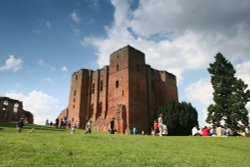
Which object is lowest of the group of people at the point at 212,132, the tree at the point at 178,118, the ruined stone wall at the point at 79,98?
the group of people at the point at 212,132

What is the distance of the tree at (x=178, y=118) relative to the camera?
37.5m

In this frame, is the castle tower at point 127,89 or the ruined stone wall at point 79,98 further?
the ruined stone wall at point 79,98

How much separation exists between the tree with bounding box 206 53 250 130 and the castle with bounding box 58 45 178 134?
1053 centimetres

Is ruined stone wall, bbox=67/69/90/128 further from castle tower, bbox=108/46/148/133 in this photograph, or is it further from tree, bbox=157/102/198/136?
tree, bbox=157/102/198/136

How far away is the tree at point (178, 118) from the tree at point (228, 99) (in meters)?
3.94

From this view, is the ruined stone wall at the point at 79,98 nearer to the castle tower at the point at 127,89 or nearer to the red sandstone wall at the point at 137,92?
the castle tower at the point at 127,89

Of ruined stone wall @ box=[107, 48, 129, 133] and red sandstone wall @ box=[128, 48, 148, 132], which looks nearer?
ruined stone wall @ box=[107, 48, 129, 133]

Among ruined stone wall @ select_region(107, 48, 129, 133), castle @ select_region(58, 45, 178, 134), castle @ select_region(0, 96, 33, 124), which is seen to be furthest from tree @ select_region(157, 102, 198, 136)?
castle @ select_region(0, 96, 33, 124)

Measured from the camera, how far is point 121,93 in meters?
37.7

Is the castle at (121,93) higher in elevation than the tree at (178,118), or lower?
higher

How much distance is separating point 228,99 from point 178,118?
8022mm

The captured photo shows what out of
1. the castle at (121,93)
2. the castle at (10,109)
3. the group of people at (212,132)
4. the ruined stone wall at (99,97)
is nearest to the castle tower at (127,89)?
the castle at (121,93)

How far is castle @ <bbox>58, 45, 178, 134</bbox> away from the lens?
1442 inches

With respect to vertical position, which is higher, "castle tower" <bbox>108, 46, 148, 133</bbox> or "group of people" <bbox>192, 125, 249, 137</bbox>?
"castle tower" <bbox>108, 46, 148, 133</bbox>
